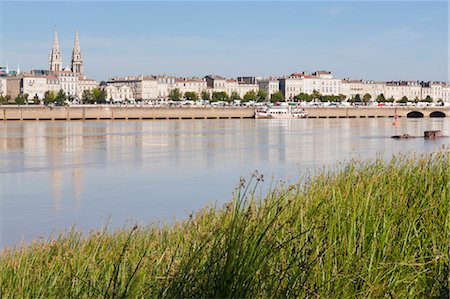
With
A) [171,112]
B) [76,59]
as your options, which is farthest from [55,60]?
[171,112]

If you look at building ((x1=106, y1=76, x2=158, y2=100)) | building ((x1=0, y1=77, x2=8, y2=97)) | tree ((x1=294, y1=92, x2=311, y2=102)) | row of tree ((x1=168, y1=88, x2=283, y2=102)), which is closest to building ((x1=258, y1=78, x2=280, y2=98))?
row of tree ((x1=168, y1=88, x2=283, y2=102))

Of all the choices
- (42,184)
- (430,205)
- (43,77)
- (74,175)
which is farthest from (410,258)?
(43,77)

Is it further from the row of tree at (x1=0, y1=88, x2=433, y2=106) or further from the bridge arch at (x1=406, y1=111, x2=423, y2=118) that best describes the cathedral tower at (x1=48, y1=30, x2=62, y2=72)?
the bridge arch at (x1=406, y1=111, x2=423, y2=118)

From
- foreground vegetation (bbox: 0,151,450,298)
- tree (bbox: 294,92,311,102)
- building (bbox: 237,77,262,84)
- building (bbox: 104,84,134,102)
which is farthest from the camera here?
building (bbox: 237,77,262,84)

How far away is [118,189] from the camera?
629 inches

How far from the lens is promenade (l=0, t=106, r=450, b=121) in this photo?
78500mm

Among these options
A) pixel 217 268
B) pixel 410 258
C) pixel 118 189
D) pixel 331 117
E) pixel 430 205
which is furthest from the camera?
pixel 331 117

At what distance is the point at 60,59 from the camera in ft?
541

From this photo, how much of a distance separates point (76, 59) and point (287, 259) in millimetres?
159988

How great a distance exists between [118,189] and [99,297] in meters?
11.6

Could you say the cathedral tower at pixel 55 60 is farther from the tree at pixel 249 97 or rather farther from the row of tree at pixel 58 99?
the tree at pixel 249 97

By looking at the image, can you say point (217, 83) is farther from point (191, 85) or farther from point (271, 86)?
point (271, 86)

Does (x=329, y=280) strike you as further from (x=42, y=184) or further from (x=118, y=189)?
(x=42, y=184)

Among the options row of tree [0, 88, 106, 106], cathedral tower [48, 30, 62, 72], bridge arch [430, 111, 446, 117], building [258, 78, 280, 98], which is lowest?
bridge arch [430, 111, 446, 117]
